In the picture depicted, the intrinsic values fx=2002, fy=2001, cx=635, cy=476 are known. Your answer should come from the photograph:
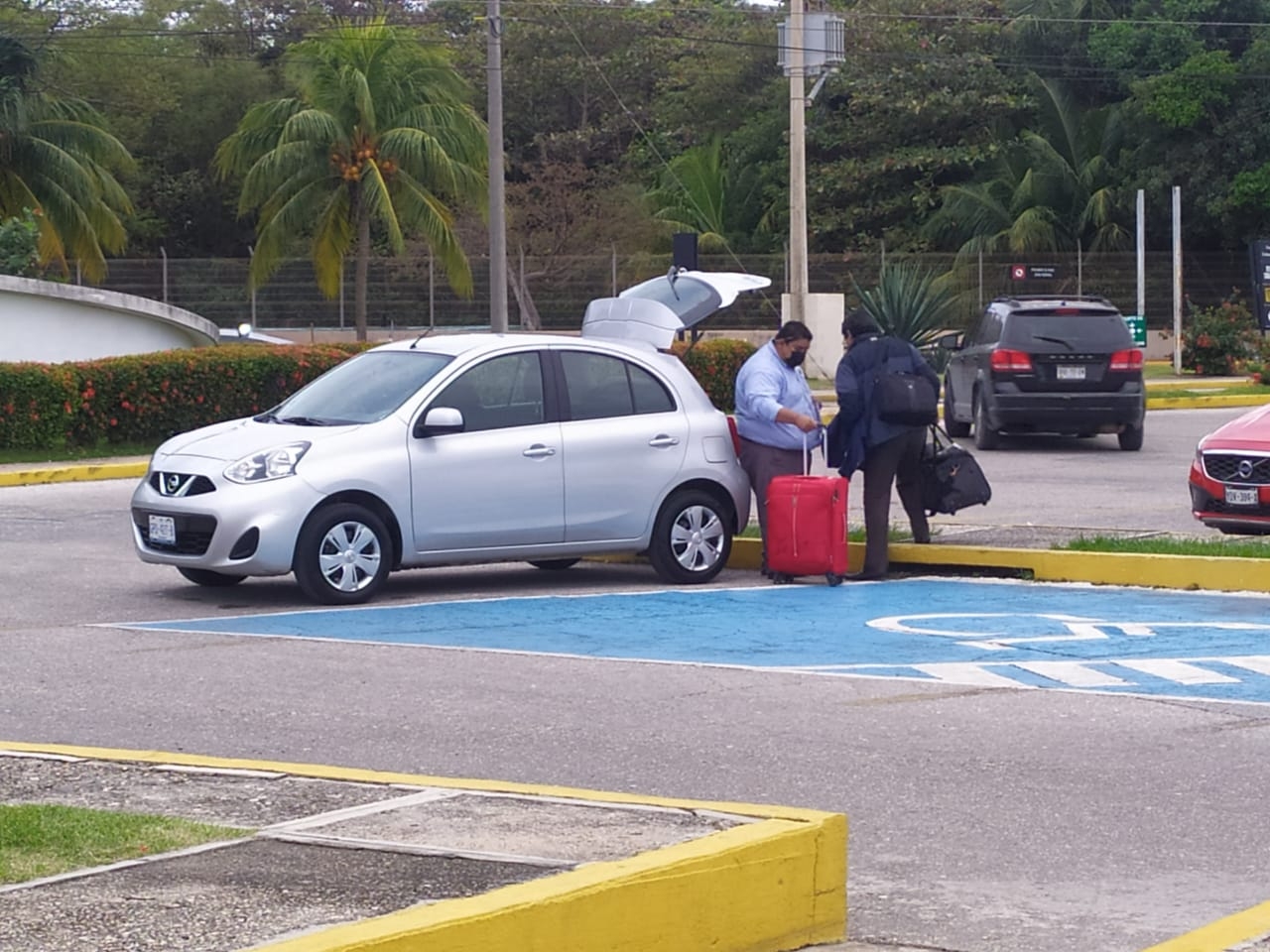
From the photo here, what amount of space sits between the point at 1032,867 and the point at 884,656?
157 inches

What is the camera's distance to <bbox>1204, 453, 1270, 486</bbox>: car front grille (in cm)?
1374

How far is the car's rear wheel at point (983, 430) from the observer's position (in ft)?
76.0

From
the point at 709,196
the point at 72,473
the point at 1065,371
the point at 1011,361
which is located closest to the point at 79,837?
the point at 72,473

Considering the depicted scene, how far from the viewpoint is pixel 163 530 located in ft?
40.2

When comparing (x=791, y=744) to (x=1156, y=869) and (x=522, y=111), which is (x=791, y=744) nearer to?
(x=1156, y=869)

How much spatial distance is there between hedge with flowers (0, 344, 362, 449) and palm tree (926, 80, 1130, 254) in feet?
82.6

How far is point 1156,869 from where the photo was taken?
6.34m

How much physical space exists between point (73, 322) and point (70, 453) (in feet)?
16.1

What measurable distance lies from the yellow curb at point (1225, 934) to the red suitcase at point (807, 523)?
722 cm

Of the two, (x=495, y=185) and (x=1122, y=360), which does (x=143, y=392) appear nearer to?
(x=495, y=185)

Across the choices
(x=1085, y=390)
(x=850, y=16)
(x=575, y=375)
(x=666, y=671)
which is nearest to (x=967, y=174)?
→ (x=850, y=16)

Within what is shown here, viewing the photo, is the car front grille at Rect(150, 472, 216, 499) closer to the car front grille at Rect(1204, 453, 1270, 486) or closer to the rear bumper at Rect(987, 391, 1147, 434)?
the car front grille at Rect(1204, 453, 1270, 486)

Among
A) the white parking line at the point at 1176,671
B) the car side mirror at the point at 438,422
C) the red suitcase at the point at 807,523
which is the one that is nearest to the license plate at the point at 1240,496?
the red suitcase at the point at 807,523

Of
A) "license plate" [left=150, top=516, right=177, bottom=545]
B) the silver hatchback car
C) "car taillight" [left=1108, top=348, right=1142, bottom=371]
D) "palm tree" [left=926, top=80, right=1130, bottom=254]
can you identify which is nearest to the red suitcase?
the silver hatchback car
